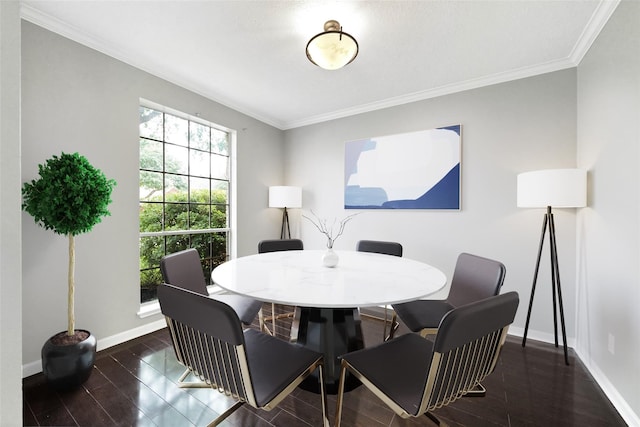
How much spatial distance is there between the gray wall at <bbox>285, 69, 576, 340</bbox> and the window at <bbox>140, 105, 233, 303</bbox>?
6.55 ft

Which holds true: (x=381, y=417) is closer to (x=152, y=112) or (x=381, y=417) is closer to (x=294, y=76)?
(x=294, y=76)

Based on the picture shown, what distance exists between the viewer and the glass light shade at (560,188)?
2141 millimetres

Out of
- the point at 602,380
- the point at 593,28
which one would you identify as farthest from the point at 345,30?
the point at 602,380

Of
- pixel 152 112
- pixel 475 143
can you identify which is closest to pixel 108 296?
pixel 152 112

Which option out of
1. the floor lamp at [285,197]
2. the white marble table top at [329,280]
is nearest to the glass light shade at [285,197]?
the floor lamp at [285,197]

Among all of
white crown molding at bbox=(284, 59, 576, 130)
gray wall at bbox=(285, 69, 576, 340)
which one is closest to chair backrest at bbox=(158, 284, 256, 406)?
gray wall at bbox=(285, 69, 576, 340)

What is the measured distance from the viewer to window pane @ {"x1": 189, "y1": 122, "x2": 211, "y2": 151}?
333 centimetres

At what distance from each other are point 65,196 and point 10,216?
1354mm

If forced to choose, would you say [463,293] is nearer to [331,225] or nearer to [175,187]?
[331,225]

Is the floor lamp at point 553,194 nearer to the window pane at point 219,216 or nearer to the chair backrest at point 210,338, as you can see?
the chair backrest at point 210,338

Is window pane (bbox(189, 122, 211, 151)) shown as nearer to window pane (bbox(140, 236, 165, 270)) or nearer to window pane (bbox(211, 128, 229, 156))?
window pane (bbox(211, 128, 229, 156))

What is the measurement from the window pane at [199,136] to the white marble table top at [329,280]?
1944 millimetres

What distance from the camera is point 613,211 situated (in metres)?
1.87

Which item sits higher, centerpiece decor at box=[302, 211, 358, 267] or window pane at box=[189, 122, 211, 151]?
window pane at box=[189, 122, 211, 151]
